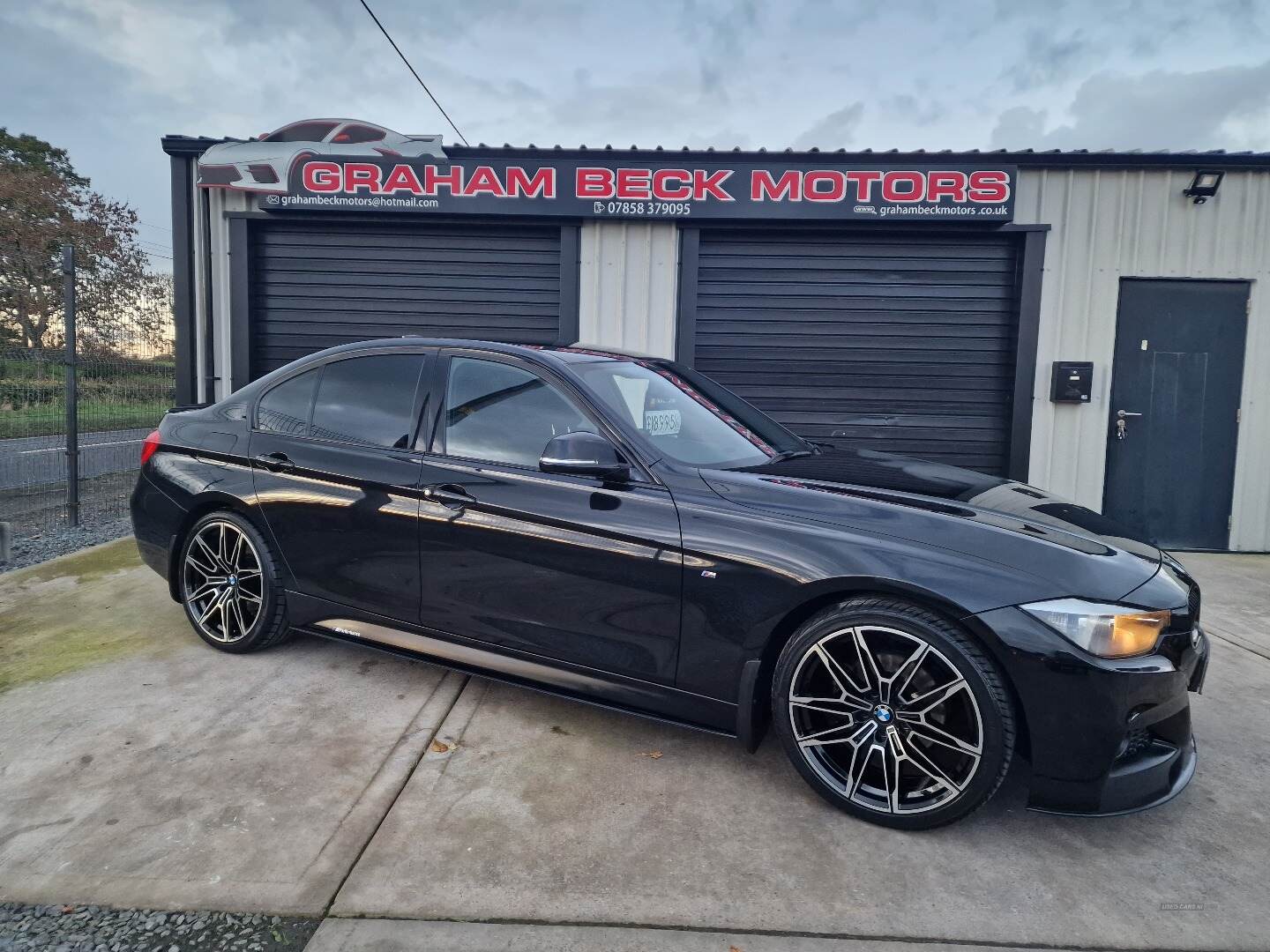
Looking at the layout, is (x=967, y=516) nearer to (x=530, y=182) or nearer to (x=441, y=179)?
(x=530, y=182)

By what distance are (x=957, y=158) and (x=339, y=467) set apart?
575cm

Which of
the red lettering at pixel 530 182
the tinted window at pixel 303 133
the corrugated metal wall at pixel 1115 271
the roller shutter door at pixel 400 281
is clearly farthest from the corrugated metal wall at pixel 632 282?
the corrugated metal wall at pixel 1115 271

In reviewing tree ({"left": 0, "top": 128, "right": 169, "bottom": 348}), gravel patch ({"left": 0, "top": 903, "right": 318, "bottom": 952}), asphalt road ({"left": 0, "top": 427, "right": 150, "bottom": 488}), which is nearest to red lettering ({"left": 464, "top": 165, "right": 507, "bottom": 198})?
asphalt road ({"left": 0, "top": 427, "right": 150, "bottom": 488})

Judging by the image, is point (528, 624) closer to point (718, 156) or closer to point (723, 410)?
point (723, 410)

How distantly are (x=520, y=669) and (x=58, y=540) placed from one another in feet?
16.0

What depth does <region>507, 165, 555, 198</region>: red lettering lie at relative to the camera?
6.77 m

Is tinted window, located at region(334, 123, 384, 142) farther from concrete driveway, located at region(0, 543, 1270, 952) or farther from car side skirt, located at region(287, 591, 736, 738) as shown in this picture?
concrete driveway, located at region(0, 543, 1270, 952)

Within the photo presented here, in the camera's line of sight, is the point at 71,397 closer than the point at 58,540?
No

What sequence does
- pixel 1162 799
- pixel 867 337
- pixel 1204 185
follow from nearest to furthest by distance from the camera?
pixel 1162 799, pixel 1204 185, pixel 867 337

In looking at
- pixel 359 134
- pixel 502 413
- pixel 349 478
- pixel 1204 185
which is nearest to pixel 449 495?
pixel 502 413

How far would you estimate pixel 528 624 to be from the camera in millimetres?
2816

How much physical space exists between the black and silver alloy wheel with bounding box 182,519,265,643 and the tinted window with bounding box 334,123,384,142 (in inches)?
182

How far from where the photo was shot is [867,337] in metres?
7.06

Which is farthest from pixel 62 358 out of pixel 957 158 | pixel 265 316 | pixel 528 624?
pixel 957 158
